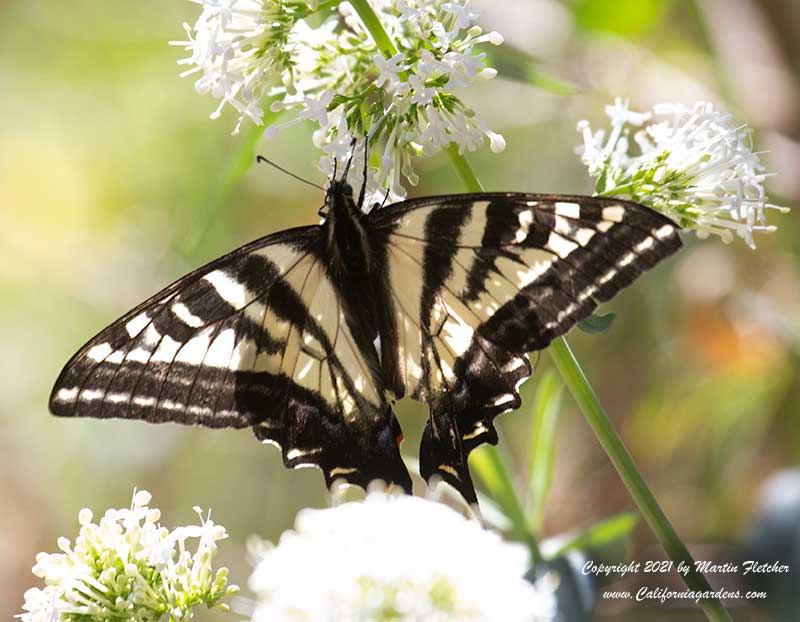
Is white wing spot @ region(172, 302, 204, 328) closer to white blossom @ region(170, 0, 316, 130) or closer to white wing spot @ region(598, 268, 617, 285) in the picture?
white blossom @ region(170, 0, 316, 130)

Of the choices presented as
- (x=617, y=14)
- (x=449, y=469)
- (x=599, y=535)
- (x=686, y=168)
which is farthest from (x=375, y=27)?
(x=617, y=14)

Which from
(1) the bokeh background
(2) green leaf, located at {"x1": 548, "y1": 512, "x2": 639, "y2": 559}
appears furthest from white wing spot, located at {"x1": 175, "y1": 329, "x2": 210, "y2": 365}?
(1) the bokeh background

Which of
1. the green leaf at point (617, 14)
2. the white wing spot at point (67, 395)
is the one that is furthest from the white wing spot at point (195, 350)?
the green leaf at point (617, 14)

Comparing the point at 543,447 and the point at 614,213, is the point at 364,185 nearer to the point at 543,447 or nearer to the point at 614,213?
the point at 614,213

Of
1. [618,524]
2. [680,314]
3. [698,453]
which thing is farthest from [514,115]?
[618,524]

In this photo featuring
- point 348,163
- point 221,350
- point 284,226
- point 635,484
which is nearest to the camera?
point 635,484

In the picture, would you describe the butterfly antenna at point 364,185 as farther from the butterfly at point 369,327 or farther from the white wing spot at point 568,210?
the white wing spot at point 568,210

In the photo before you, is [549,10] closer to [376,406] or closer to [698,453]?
[698,453]
